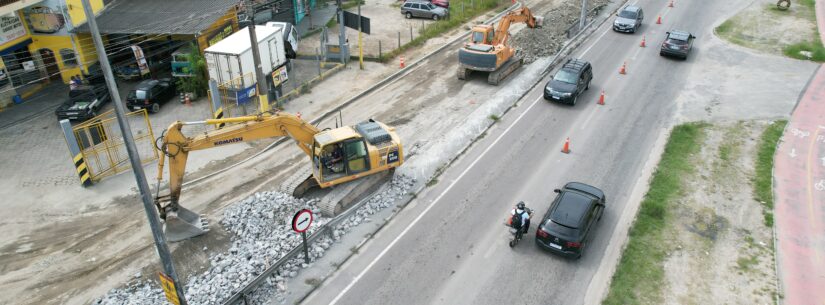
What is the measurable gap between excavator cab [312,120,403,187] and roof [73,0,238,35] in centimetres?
1520

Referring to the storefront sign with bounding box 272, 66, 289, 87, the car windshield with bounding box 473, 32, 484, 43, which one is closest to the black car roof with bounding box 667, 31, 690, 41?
the car windshield with bounding box 473, 32, 484, 43

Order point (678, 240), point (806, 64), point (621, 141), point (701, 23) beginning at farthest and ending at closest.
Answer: point (701, 23), point (806, 64), point (621, 141), point (678, 240)

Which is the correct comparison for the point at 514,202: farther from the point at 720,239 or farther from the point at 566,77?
the point at 566,77

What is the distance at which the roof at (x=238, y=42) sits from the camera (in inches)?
1018

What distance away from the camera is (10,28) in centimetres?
2723

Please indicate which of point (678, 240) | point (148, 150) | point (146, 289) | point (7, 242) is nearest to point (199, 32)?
point (148, 150)

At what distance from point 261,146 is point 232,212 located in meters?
5.80

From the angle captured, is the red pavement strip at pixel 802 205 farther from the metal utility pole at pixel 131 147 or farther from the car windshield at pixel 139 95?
the car windshield at pixel 139 95

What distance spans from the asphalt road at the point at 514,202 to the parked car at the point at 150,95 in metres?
15.5

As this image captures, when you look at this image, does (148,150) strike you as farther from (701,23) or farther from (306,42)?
(701,23)

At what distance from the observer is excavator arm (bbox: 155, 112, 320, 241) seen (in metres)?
14.7

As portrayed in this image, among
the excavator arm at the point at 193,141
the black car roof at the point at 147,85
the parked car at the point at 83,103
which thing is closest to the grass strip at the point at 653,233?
the excavator arm at the point at 193,141

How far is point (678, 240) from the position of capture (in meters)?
16.0

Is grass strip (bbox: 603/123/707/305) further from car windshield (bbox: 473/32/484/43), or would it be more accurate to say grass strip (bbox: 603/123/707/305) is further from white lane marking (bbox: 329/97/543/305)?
car windshield (bbox: 473/32/484/43)
